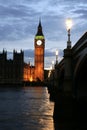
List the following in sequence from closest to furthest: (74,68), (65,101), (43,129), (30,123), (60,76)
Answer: (43,129)
(65,101)
(30,123)
(74,68)
(60,76)

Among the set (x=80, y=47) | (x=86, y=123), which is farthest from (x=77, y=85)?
(x=86, y=123)

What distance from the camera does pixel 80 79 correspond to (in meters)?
34.0

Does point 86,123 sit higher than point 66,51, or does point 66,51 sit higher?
point 66,51

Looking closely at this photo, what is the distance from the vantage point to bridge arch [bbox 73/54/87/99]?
94.8 ft

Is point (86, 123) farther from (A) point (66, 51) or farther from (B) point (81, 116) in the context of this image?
(A) point (66, 51)

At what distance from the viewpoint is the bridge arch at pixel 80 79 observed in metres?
28.9

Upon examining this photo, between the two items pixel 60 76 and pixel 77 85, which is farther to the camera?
pixel 60 76

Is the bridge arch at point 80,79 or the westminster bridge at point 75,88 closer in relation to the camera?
the westminster bridge at point 75,88

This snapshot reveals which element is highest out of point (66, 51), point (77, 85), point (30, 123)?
point (66, 51)

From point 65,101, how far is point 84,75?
23.5ft

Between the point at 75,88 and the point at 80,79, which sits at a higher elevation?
the point at 80,79

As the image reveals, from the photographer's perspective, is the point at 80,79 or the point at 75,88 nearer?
the point at 75,88

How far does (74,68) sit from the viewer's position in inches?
1261

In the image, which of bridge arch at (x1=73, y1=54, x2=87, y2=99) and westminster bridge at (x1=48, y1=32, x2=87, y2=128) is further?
bridge arch at (x1=73, y1=54, x2=87, y2=99)
